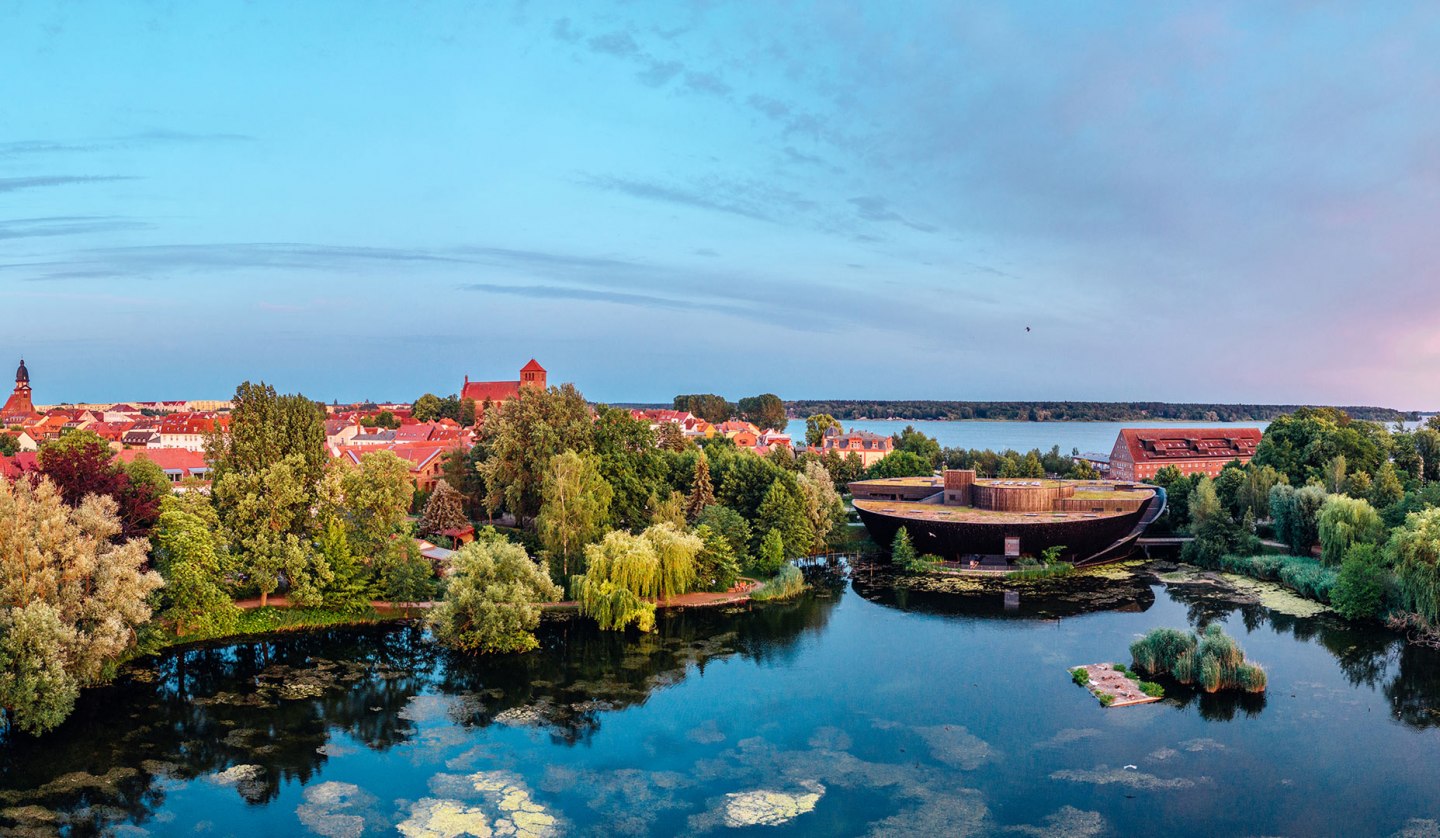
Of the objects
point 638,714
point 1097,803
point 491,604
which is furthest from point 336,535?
point 1097,803

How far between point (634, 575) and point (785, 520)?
10.6m

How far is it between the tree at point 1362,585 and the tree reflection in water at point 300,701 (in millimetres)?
17329

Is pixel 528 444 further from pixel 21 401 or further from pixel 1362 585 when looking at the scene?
pixel 21 401

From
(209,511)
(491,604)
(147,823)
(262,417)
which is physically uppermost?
(262,417)

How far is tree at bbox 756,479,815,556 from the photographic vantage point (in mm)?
38812

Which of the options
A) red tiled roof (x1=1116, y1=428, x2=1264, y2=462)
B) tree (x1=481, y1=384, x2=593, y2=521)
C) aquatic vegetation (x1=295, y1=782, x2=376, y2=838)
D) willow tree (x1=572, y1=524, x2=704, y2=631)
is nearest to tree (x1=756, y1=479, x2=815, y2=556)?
willow tree (x1=572, y1=524, x2=704, y2=631)

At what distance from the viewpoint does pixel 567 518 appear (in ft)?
108

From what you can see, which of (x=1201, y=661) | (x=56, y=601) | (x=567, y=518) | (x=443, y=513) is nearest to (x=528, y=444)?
(x=443, y=513)

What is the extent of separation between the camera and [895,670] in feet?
81.5

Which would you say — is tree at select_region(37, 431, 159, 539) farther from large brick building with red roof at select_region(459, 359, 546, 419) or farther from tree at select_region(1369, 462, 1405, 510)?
large brick building with red roof at select_region(459, 359, 546, 419)

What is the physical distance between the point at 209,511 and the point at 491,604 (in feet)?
33.4

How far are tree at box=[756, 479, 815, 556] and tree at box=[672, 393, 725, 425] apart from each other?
94675mm

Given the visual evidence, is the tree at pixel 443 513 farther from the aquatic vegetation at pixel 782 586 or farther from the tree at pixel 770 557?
the aquatic vegetation at pixel 782 586

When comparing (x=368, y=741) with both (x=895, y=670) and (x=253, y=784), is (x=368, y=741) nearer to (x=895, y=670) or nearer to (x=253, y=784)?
(x=253, y=784)
